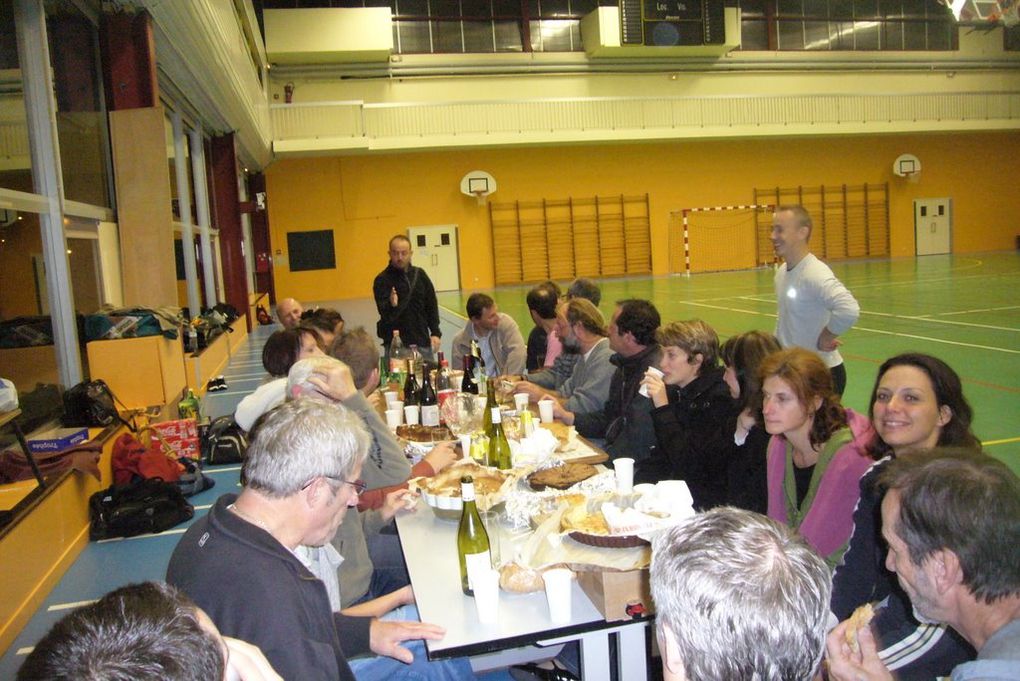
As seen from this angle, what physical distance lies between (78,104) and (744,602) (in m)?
7.78

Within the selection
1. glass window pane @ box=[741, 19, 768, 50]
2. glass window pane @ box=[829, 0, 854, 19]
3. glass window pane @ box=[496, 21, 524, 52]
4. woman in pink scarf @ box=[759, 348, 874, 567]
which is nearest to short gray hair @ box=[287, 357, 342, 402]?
woman in pink scarf @ box=[759, 348, 874, 567]

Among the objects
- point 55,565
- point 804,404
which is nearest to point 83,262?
point 55,565

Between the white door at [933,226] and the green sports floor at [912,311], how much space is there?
1.52 m

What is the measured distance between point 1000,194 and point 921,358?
1131 inches

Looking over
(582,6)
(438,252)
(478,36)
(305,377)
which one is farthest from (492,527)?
(582,6)

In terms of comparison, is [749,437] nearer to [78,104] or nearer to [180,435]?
[180,435]

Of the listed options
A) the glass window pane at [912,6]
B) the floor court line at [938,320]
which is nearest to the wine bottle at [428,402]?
the floor court line at [938,320]

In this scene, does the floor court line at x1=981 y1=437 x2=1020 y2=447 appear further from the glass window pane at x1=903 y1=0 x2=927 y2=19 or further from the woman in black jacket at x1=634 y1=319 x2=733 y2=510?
the glass window pane at x1=903 y1=0 x2=927 y2=19

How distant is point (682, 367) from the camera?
3.81 m

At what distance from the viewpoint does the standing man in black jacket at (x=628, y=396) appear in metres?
3.96

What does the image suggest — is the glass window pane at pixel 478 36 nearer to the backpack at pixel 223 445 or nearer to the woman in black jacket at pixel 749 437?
the backpack at pixel 223 445

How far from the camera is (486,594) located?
2119mm

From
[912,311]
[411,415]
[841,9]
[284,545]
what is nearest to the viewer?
[284,545]

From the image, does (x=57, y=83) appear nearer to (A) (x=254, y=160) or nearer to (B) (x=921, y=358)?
(B) (x=921, y=358)
